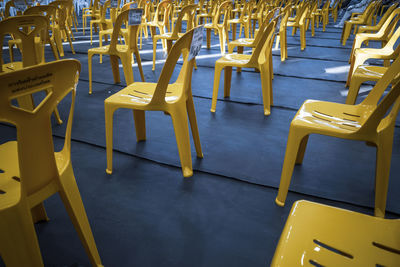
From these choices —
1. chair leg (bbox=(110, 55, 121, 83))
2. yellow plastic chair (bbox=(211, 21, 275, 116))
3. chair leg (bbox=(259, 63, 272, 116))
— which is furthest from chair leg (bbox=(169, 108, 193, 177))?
chair leg (bbox=(110, 55, 121, 83))

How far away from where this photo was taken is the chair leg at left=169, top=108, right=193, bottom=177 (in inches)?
73.1

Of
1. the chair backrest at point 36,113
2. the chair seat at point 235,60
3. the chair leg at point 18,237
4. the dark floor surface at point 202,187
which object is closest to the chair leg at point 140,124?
the dark floor surface at point 202,187

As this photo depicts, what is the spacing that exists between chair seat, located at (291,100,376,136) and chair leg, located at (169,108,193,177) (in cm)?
→ 67

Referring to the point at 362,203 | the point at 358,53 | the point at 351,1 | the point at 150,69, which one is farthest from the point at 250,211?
the point at 351,1

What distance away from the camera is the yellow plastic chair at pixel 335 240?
2.61ft

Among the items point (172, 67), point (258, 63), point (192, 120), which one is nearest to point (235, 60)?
point (258, 63)

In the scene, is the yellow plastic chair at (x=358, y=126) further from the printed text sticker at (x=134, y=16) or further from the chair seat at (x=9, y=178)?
the printed text sticker at (x=134, y=16)

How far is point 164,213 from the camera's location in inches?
65.7

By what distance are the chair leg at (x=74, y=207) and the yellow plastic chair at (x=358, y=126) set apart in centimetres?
104

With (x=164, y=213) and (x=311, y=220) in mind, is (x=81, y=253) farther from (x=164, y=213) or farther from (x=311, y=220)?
(x=311, y=220)

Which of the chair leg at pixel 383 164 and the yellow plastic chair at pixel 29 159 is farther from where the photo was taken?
the chair leg at pixel 383 164

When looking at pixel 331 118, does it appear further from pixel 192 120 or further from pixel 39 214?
pixel 39 214

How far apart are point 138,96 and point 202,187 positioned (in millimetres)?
727

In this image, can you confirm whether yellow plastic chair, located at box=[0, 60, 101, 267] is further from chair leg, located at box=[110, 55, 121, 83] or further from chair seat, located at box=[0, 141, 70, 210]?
chair leg, located at box=[110, 55, 121, 83]
